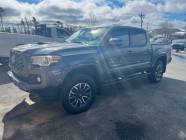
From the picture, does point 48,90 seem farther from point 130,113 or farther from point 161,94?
point 161,94

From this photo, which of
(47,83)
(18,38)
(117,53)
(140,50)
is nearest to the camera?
(47,83)

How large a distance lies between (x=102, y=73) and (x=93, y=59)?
1.62ft

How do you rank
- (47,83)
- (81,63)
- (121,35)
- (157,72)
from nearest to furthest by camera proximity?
(47,83), (81,63), (121,35), (157,72)

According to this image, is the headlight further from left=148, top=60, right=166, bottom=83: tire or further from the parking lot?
left=148, top=60, right=166, bottom=83: tire

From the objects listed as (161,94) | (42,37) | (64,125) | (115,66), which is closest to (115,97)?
(115,66)

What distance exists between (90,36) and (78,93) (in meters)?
1.57

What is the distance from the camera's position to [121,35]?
5191 mm

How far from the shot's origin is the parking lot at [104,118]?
3.48 m

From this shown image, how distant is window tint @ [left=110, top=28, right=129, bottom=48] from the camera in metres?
4.96

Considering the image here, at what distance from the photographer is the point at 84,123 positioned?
3.88 meters

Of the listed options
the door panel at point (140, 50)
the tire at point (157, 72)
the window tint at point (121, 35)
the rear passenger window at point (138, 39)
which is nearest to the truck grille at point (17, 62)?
the window tint at point (121, 35)

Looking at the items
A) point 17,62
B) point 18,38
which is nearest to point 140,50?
point 17,62

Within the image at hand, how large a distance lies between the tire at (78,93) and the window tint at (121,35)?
136cm

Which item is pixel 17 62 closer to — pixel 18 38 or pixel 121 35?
pixel 121 35
